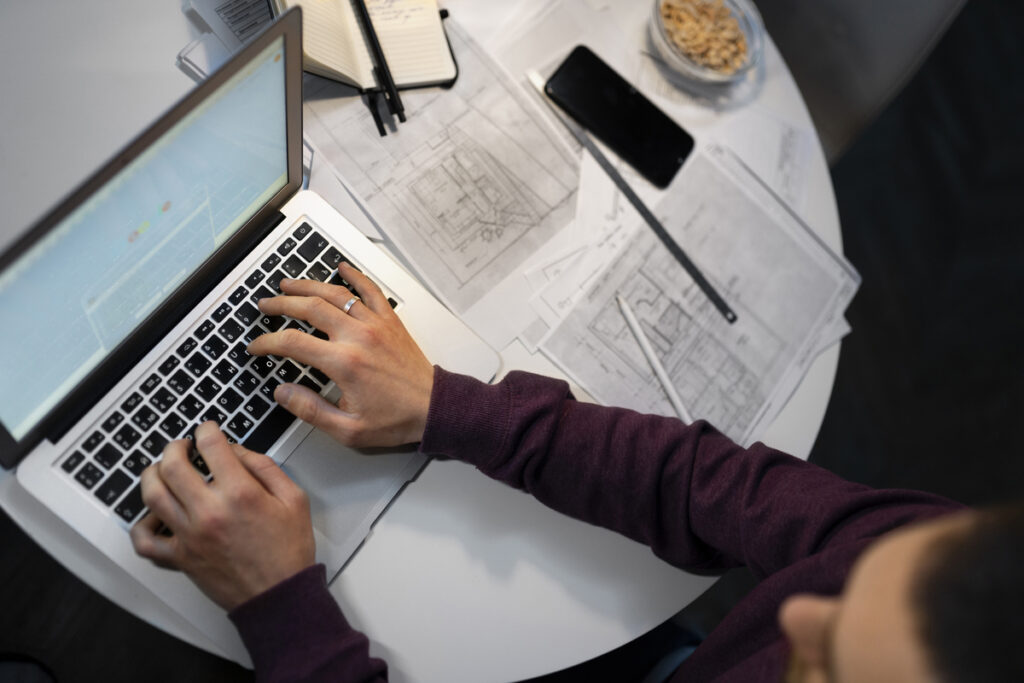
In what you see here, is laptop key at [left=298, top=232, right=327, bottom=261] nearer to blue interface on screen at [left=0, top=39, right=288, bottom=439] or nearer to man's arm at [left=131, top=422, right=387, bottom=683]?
blue interface on screen at [left=0, top=39, right=288, bottom=439]

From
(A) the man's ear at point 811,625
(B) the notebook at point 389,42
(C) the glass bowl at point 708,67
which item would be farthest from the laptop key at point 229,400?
(C) the glass bowl at point 708,67

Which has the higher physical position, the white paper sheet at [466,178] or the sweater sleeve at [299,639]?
the white paper sheet at [466,178]

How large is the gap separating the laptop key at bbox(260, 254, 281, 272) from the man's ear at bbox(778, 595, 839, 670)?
0.54 m

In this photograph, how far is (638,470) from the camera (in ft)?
2.22

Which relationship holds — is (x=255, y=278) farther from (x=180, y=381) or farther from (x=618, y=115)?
(x=618, y=115)

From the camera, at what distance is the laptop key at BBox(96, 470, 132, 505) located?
0.56m

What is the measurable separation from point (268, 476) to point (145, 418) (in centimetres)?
12

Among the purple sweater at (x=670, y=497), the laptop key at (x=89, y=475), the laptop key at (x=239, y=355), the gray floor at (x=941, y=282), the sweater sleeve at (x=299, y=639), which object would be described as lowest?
the gray floor at (x=941, y=282)

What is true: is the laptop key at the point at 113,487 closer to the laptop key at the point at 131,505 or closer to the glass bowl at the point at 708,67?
the laptop key at the point at 131,505

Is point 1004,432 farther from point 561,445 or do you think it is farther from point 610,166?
point 561,445

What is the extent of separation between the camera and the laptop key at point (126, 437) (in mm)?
579

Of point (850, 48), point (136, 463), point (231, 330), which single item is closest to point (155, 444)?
point (136, 463)

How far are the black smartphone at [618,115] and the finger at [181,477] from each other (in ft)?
2.00

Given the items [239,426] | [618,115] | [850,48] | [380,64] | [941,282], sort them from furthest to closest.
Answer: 1. [941,282]
2. [850,48]
3. [618,115]
4. [380,64]
5. [239,426]
